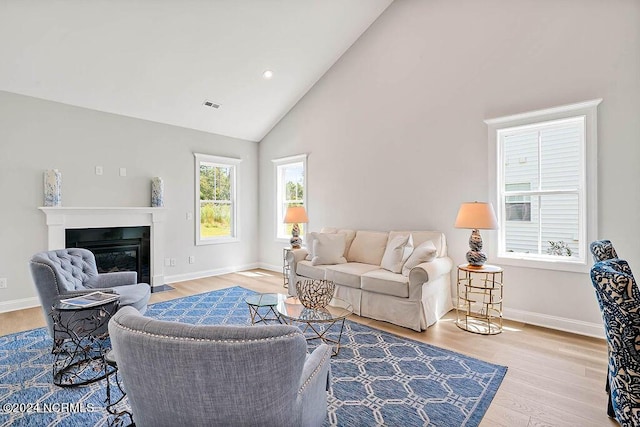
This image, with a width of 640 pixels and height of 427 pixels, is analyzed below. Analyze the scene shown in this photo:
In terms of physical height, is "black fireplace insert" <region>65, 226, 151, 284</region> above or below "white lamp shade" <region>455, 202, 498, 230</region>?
below

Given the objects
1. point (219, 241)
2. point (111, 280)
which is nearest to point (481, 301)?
point (111, 280)

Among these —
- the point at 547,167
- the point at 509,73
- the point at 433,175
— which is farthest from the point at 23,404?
the point at 509,73

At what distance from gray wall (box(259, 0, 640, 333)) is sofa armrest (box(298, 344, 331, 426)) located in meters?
3.02

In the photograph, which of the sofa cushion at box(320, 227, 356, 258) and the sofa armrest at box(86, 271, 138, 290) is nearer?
the sofa armrest at box(86, 271, 138, 290)

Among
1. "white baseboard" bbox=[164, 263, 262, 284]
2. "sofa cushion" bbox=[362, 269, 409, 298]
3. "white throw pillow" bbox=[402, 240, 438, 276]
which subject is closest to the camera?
"sofa cushion" bbox=[362, 269, 409, 298]

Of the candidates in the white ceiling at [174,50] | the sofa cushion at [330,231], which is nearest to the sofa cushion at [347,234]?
the sofa cushion at [330,231]

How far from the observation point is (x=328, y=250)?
14.3ft

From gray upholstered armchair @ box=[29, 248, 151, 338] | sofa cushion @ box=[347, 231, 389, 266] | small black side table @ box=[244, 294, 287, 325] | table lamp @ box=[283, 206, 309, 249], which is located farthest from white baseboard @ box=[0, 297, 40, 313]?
sofa cushion @ box=[347, 231, 389, 266]

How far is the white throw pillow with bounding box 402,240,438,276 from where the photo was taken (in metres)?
3.47

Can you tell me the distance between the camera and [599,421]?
1.90 metres

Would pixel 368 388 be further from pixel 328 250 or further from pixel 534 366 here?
pixel 328 250

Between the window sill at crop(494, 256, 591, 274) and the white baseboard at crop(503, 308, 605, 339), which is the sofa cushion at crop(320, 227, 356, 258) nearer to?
the window sill at crop(494, 256, 591, 274)

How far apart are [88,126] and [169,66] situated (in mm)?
1480

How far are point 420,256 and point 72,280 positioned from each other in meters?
3.50
